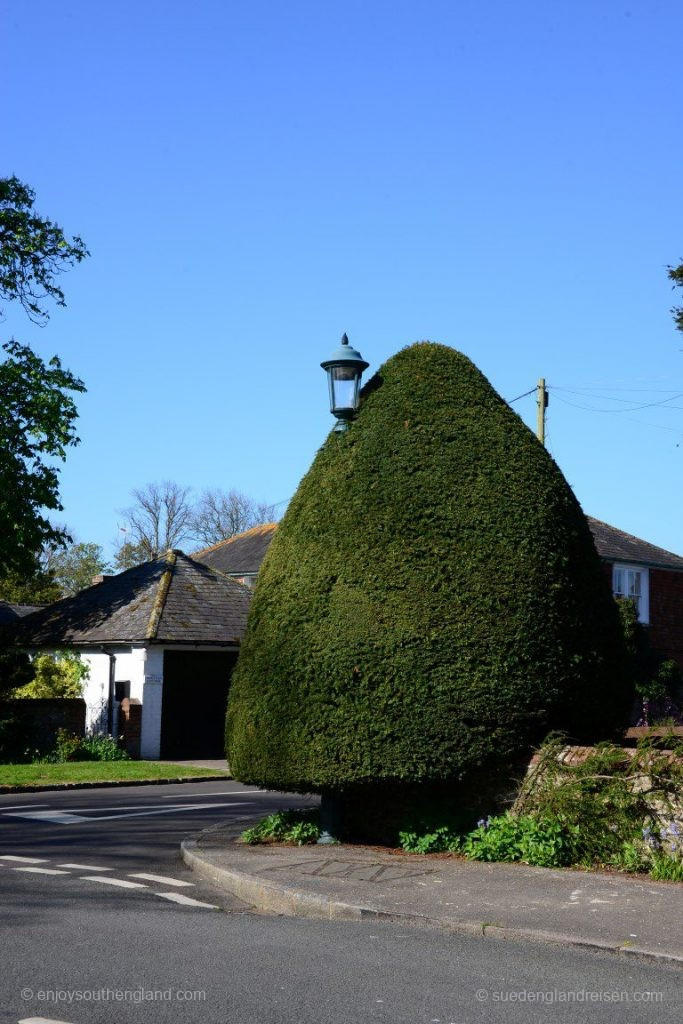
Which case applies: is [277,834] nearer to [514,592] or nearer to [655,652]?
[514,592]

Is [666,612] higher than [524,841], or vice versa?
[666,612]

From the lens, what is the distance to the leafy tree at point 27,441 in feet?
107

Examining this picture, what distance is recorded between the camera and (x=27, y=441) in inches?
1313

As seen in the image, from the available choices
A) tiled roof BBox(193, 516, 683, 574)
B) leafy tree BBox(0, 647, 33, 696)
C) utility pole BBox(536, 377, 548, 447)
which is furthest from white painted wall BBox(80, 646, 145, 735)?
utility pole BBox(536, 377, 548, 447)

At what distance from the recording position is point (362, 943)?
7.41 meters

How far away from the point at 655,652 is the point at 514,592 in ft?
80.0

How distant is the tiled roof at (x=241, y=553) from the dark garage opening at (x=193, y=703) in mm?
12252

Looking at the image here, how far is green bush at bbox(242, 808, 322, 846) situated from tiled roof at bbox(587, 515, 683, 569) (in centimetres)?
2390

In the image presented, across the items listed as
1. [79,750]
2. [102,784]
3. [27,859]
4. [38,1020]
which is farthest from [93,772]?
[38,1020]

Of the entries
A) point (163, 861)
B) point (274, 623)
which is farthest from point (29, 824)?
point (274, 623)

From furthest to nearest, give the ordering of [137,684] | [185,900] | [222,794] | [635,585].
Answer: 1. [635,585]
2. [137,684]
3. [222,794]
4. [185,900]

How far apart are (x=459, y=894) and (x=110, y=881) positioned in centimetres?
326

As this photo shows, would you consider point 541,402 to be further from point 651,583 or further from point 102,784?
point 102,784

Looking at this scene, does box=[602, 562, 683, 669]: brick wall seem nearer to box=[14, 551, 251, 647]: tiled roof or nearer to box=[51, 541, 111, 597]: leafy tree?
box=[14, 551, 251, 647]: tiled roof
